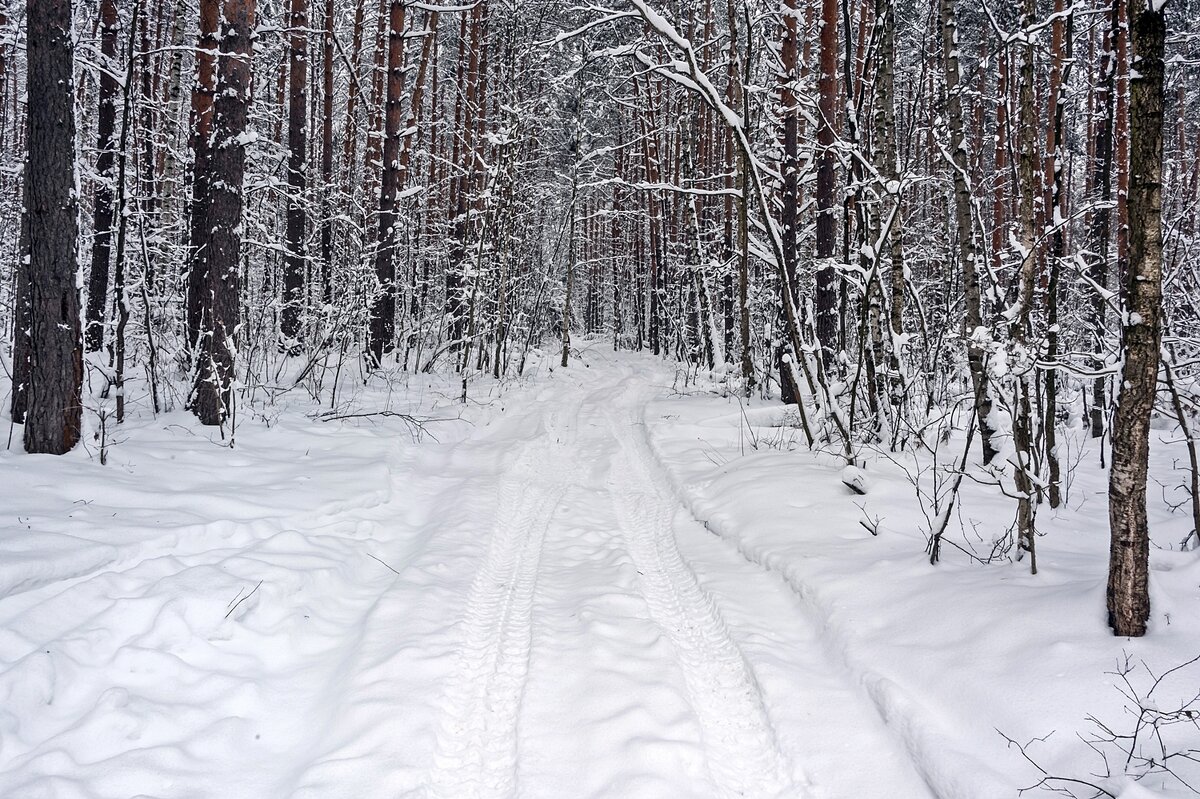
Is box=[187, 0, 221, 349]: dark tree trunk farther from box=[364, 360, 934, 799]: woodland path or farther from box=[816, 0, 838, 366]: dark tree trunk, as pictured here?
box=[816, 0, 838, 366]: dark tree trunk

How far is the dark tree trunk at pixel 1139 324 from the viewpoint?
2514 mm

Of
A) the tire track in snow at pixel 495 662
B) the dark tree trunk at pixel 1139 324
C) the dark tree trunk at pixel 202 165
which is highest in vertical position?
the dark tree trunk at pixel 202 165

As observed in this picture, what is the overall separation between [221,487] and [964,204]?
6.33 metres

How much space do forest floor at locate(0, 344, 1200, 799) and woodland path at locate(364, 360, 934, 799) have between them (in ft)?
0.05

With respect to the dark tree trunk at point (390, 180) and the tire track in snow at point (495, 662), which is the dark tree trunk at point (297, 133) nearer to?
the dark tree trunk at point (390, 180)

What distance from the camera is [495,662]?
11.6ft

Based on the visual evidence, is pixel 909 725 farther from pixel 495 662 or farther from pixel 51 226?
pixel 51 226

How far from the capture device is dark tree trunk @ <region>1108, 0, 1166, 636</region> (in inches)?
99.0

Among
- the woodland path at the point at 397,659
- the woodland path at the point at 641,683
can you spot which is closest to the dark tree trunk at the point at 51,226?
the woodland path at the point at 397,659

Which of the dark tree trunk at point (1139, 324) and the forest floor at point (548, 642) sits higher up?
the dark tree trunk at point (1139, 324)

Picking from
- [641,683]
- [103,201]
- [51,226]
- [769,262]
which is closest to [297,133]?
[103,201]

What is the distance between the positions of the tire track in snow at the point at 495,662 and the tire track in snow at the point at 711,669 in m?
0.85

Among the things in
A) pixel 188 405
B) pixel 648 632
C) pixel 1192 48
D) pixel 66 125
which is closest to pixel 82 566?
pixel 648 632

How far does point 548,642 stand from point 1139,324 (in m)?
3.26
